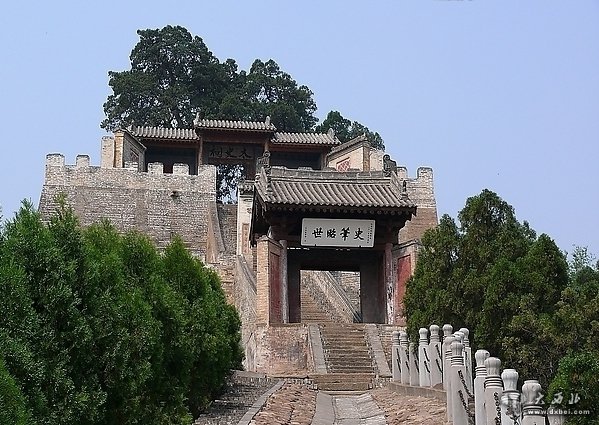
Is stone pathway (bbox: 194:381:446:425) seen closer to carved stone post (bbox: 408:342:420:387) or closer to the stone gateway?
carved stone post (bbox: 408:342:420:387)

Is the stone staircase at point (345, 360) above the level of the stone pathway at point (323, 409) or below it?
above

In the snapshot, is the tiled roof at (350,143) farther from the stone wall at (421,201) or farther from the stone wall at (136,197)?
the stone wall at (136,197)

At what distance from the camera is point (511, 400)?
17.1 ft

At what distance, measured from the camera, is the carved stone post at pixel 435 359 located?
10414 millimetres

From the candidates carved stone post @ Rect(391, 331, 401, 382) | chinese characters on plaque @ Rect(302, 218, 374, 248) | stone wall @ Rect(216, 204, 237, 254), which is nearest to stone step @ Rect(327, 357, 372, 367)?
carved stone post @ Rect(391, 331, 401, 382)

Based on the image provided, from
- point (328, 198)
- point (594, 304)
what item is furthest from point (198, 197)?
point (594, 304)

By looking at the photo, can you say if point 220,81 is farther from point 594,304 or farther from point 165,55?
point 594,304

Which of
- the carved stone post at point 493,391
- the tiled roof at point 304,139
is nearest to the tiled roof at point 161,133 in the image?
the tiled roof at point 304,139

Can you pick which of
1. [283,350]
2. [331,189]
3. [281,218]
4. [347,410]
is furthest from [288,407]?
[331,189]

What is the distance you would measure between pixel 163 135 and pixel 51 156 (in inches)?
193

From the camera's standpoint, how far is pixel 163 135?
35.4 m

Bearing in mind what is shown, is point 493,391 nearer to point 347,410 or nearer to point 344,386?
point 347,410

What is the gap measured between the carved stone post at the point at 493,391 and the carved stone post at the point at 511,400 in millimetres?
634

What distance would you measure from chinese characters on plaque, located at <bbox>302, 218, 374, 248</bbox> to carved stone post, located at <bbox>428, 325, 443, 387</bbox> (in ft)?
25.0
